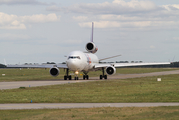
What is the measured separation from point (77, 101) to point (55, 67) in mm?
34748

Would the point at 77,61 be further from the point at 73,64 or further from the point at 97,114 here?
the point at 97,114

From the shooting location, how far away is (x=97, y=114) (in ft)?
59.1

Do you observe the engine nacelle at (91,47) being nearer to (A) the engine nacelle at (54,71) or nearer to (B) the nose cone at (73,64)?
(A) the engine nacelle at (54,71)

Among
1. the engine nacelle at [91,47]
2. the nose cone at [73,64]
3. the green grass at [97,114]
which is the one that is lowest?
the green grass at [97,114]

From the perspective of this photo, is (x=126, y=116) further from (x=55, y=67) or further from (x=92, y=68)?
(x=92, y=68)

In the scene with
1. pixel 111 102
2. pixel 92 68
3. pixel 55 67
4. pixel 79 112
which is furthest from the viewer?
pixel 92 68

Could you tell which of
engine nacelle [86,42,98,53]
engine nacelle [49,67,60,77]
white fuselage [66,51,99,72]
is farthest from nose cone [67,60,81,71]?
engine nacelle [86,42,98,53]

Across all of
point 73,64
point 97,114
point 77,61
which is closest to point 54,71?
point 73,64

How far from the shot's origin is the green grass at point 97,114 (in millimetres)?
17027

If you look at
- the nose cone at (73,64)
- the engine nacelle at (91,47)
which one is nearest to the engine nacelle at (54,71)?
the nose cone at (73,64)

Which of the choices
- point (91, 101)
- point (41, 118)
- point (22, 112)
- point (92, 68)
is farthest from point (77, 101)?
point (92, 68)

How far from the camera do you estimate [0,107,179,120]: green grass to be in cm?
1703

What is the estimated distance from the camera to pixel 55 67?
193 feet

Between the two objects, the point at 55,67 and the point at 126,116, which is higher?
the point at 55,67
